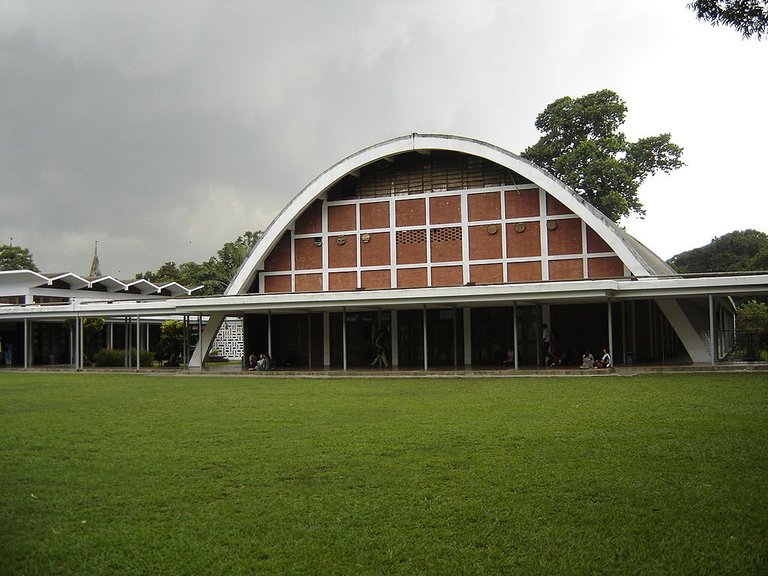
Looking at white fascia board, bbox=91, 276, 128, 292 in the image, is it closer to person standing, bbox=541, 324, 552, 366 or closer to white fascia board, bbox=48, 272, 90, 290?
white fascia board, bbox=48, 272, 90, 290

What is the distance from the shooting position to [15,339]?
36.1m

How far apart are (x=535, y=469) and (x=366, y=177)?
21.4 meters

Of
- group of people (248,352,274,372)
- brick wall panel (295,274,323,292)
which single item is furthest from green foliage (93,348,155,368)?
brick wall panel (295,274,323,292)

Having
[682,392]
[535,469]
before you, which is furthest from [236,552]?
[682,392]

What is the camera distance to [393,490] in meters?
6.82

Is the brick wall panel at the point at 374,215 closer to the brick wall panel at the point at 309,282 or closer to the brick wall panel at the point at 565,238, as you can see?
the brick wall panel at the point at 309,282

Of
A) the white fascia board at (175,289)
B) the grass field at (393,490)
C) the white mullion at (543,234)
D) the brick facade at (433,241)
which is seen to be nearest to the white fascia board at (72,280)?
the white fascia board at (175,289)

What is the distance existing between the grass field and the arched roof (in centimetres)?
1170

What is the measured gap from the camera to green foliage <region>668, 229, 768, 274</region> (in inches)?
2058

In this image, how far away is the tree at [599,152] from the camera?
3738cm

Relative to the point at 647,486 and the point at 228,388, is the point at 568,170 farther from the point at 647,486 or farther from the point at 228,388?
the point at 647,486

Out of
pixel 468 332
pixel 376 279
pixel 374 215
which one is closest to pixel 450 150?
pixel 374 215

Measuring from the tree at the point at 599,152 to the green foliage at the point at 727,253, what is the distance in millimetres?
14603

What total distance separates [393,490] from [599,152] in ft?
110
